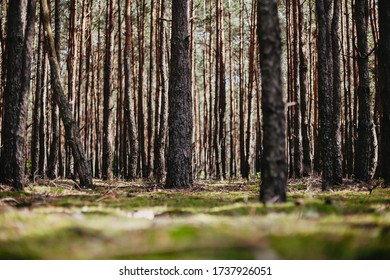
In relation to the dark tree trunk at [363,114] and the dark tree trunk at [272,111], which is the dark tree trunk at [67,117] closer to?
the dark tree trunk at [272,111]

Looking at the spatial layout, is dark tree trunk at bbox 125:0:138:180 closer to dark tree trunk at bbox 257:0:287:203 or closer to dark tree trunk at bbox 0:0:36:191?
dark tree trunk at bbox 0:0:36:191

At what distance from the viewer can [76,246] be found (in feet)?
4.50

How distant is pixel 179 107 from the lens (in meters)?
6.66

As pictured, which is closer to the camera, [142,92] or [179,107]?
[179,107]

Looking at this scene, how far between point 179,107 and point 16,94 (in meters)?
2.72

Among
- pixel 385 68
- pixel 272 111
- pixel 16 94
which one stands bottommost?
pixel 272 111

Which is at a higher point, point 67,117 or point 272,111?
point 67,117

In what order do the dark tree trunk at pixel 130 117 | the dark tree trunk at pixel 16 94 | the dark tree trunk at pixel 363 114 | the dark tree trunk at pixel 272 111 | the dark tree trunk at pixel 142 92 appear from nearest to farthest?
the dark tree trunk at pixel 272 111
the dark tree trunk at pixel 16 94
the dark tree trunk at pixel 363 114
the dark tree trunk at pixel 130 117
the dark tree trunk at pixel 142 92

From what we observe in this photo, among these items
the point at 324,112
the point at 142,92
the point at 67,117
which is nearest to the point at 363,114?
the point at 324,112

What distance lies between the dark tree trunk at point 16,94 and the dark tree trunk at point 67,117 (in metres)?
0.38

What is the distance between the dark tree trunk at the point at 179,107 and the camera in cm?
659

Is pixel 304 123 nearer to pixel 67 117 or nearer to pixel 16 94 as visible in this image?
pixel 67 117

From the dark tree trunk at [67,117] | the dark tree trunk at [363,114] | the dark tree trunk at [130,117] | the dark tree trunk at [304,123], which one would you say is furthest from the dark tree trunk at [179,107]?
the dark tree trunk at [304,123]
